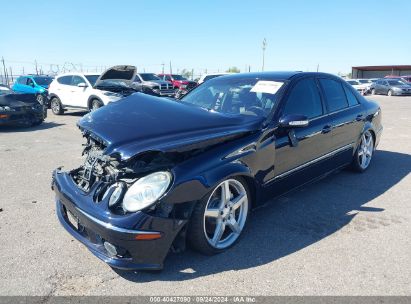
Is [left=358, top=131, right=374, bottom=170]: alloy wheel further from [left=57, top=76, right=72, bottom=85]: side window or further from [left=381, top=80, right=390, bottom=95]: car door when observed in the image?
[left=381, top=80, right=390, bottom=95]: car door

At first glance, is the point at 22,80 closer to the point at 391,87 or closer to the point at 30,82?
the point at 30,82

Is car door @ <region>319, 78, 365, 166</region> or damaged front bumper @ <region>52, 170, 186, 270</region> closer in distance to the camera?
damaged front bumper @ <region>52, 170, 186, 270</region>

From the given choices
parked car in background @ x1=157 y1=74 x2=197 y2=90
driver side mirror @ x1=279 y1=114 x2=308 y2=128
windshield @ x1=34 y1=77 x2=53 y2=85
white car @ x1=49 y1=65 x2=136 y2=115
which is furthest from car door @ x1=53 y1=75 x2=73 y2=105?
driver side mirror @ x1=279 y1=114 x2=308 y2=128

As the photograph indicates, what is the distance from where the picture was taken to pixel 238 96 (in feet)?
13.8

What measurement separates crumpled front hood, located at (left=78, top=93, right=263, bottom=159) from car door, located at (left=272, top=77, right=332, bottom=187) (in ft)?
1.34

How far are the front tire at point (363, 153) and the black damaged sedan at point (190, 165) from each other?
118 centimetres

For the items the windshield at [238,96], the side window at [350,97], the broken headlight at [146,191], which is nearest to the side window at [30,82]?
the windshield at [238,96]

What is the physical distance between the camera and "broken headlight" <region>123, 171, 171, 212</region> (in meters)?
2.74

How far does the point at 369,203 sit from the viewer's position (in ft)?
14.8

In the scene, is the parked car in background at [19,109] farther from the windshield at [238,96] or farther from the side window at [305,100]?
the side window at [305,100]

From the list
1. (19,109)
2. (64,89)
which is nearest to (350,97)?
(19,109)

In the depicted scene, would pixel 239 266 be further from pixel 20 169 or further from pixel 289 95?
pixel 20 169

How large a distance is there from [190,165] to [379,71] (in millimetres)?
62011

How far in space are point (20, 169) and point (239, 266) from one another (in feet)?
15.2
